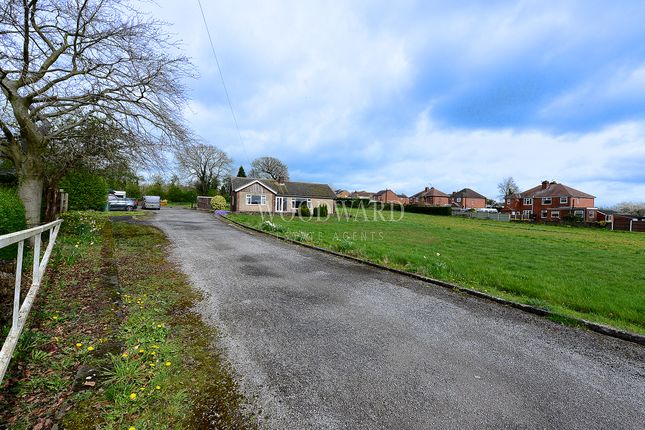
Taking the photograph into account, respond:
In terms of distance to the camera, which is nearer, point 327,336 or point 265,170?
point 327,336

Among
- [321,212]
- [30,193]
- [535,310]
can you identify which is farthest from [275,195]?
[535,310]

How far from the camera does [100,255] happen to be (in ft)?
23.0

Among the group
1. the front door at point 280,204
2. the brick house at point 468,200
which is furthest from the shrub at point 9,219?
the brick house at point 468,200

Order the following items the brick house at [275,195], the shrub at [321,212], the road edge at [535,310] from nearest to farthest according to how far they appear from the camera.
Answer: the road edge at [535,310]
the brick house at [275,195]
the shrub at [321,212]

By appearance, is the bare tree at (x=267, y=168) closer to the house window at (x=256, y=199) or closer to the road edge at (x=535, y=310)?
the house window at (x=256, y=199)

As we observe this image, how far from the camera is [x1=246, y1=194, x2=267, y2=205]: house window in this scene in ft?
105

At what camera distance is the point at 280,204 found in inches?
1378

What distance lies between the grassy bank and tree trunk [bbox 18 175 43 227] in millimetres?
4069

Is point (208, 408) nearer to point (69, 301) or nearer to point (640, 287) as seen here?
point (69, 301)

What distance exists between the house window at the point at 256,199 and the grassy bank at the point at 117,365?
89.9ft

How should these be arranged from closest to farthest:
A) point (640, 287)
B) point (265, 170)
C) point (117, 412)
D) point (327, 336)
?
point (117, 412) < point (327, 336) < point (640, 287) < point (265, 170)

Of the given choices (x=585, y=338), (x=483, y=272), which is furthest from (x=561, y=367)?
(x=483, y=272)

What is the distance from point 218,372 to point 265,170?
64891mm

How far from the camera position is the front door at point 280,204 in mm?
34653
